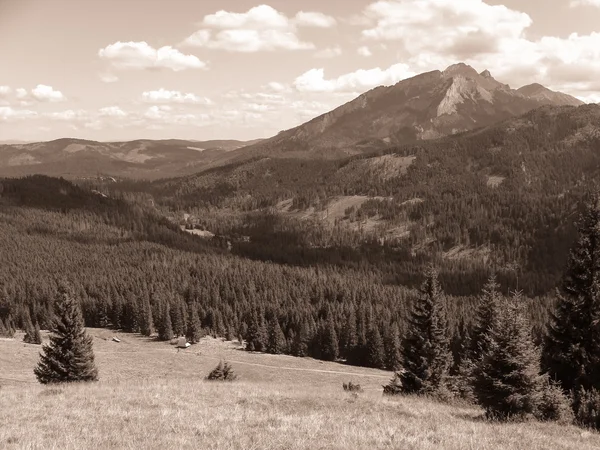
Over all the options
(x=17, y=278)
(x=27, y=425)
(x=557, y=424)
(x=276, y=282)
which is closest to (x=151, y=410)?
(x=27, y=425)

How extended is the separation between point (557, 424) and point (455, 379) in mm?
22099

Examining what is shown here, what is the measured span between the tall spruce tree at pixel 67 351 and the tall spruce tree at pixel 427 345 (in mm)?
28184

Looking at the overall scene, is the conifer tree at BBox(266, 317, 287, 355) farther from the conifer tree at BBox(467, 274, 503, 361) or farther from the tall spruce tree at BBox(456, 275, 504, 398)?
the conifer tree at BBox(467, 274, 503, 361)

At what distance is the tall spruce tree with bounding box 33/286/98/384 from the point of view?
40500 mm

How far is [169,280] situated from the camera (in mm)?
178250

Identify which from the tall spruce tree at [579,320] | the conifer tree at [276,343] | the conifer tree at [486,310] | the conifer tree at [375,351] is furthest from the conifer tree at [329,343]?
the tall spruce tree at [579,320]

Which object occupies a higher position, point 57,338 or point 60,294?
point 60,294

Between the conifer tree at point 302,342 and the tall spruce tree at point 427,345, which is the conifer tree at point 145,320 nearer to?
the conifer tree at point 302,342

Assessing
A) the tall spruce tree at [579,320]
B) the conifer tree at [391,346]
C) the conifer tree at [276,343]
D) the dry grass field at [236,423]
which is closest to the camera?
the dry grass field at [236,423]

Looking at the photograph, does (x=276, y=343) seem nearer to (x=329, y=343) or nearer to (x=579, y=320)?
(x=329, y=343)

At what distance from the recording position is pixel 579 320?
93.8 feet

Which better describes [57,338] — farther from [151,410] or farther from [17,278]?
[17,278]

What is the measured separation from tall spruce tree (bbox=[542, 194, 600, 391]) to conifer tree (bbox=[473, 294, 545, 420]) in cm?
690

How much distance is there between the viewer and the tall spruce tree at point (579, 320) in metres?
28.0
